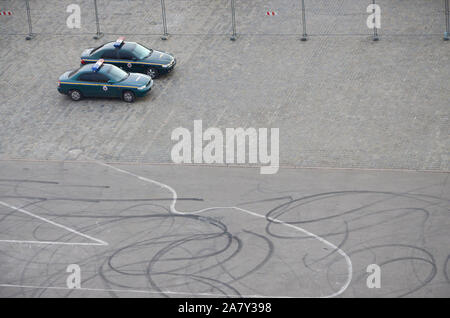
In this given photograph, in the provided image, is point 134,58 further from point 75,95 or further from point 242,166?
point 242,166

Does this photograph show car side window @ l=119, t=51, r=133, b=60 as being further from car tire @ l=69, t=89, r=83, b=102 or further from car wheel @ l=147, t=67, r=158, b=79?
car tire @ l=69, t=89, r=83, b=102

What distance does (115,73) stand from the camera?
29.2 metres

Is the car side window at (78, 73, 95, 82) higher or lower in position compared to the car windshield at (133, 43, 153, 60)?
lower

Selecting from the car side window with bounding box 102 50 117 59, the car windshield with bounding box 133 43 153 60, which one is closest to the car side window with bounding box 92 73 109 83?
the car side window with bounding box 102 50 117 59

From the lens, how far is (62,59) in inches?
1281

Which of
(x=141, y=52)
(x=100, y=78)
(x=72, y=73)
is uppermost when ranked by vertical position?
(x=141, y=52)

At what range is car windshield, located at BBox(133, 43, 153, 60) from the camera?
100 ft

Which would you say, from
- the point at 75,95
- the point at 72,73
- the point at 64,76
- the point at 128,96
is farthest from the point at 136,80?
the point at 64,76

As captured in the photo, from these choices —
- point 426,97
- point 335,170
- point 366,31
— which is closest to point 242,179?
point 335,170

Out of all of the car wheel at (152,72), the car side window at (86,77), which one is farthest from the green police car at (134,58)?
the car side window at (86,77)

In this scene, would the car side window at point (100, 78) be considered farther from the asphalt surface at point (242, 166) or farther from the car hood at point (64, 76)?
the car hood at point (64, 76)

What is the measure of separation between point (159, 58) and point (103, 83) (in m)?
2.97

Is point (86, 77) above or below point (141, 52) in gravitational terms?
below
